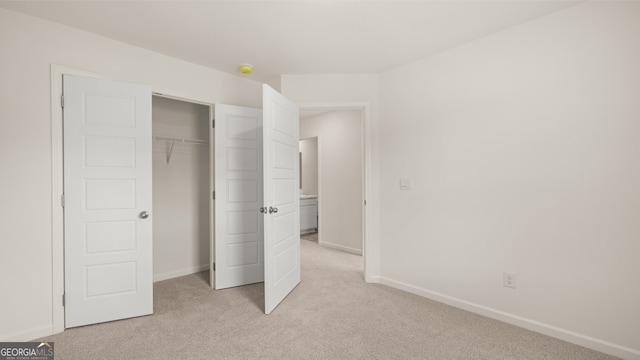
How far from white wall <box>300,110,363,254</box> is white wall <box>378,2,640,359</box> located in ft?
5.42

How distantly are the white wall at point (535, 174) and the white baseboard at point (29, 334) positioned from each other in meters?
3.17

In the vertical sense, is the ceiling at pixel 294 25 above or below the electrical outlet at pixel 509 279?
above

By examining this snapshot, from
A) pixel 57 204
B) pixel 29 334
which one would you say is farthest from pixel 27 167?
pixel 29 334

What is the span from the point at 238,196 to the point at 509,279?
2.71 meters

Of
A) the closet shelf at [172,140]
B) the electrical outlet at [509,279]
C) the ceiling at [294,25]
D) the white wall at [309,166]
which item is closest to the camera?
the ceiling at [294,25]

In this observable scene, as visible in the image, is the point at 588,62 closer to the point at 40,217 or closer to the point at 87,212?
the point at 87,212

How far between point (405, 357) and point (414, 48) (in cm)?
259

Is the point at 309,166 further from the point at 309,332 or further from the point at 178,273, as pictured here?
the point at 309,332

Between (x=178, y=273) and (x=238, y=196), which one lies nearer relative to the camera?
(x=238, y=196)

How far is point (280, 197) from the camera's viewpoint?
2.84 meters

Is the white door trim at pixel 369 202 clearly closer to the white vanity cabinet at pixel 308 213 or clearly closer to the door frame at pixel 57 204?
the door frame at pixel 57 204

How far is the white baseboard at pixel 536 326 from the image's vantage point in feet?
6.38

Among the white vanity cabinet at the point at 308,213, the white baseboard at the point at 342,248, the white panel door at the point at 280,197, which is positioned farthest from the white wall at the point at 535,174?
the white vanity cabinet at the point at 308,213

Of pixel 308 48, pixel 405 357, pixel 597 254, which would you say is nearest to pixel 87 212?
pixel 308 48
